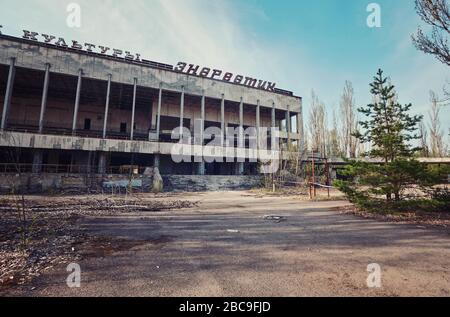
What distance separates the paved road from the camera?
9.42 feet

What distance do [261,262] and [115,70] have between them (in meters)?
29.9

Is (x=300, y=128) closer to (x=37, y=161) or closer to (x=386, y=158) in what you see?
(x=386, y=158)

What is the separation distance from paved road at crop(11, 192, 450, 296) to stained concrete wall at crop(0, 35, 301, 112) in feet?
84.3

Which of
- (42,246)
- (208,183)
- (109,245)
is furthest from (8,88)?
(109,245)

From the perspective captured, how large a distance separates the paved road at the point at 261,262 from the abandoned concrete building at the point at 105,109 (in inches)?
734

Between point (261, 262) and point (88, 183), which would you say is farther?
point (88, 183)

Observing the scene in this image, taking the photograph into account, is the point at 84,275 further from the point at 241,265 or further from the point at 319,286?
the point at 319,286

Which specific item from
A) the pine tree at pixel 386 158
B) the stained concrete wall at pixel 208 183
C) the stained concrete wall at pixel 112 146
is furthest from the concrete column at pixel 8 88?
the pine tree at pixel 386 158

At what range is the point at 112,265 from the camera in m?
3.65

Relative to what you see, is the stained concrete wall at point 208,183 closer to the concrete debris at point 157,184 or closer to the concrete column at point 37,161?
the concrete debris at point 157,184

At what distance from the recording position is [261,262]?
12.6 ft

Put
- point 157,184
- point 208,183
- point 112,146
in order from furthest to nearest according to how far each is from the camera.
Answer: point 208,183
point 112,146
point 157,184

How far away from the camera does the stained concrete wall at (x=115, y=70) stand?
902 inches

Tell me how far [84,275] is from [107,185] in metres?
18.5
